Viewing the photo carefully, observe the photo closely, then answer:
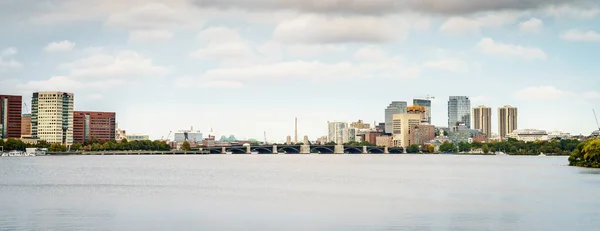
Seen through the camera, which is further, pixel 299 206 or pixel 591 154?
pixel 591 154

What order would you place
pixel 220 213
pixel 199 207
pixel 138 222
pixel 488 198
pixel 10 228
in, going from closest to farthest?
pixel 10 228 < pixel 138 222 < pixel 220 213 < pixel 199 207 < pixel 488 198

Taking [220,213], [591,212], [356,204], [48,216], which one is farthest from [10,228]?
[591,212]

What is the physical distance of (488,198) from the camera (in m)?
67.8

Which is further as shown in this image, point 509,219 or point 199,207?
point 199,207

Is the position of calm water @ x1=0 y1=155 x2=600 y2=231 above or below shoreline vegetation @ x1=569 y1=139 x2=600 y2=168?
below

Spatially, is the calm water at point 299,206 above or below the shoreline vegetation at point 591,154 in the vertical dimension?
below

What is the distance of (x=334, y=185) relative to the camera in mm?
86438

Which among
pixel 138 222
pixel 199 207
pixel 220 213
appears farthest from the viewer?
pixel 199 207

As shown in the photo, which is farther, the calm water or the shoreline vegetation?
the shoreline vegetation

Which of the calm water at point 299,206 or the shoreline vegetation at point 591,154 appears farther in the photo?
the shoreline vegetation at point 591,154

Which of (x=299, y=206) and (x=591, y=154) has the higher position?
(x=591, y=154)

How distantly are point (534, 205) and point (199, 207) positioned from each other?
25.1 meters

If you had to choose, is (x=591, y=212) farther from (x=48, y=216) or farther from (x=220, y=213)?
(x=48, y=216)

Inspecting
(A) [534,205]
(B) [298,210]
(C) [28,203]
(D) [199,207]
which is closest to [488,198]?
(A) [534,205]
